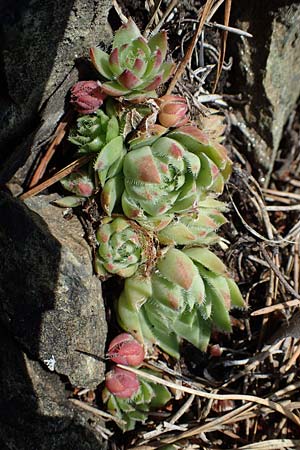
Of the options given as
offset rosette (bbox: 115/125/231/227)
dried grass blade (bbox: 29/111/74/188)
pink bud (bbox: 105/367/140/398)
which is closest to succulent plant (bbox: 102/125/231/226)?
offset rosette (bbox: 115/125/231/227)

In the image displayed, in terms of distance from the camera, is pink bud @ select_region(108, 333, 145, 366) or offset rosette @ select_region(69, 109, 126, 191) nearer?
offset rosette @ select_region(69, 109, 126, 191)

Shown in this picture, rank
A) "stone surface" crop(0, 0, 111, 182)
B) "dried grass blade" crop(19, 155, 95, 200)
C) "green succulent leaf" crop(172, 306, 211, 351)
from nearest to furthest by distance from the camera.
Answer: "stone surface" crop(0, 0, 111, 182), "dried grass blade" crop(19, 155, 95, 200), "green succulent leaf" crop(172, 306, 211, 351)

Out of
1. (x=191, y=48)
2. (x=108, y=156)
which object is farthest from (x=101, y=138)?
(x=191, y=48)

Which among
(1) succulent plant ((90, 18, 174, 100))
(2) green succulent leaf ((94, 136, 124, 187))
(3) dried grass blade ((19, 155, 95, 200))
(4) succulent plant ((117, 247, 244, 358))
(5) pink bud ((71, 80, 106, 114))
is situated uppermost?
(1) succulent plant ((90, 18, 174, 100))

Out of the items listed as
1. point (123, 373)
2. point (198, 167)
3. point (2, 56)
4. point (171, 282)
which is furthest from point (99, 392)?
point (2, 56)

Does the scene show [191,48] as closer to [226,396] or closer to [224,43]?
[224,43]

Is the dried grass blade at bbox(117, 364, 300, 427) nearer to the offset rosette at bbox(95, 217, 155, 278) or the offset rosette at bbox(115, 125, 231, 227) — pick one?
the offset rosette at bbox(95, 217, 155, 278)

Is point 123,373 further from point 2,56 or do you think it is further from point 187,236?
point 2,56
